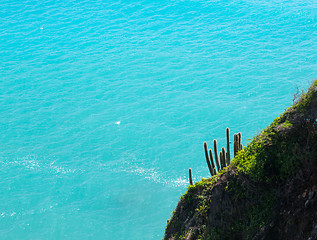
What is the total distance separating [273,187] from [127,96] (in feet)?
53.4

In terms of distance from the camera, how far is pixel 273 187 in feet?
23.6

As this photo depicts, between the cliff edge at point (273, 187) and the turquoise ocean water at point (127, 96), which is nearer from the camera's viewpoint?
the cliff edge at point (273, 187)

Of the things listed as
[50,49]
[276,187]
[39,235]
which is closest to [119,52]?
[50,49]

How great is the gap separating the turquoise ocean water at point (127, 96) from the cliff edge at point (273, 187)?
274 inches

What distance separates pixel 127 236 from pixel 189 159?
488cm

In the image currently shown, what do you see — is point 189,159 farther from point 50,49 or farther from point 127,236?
point 50,49

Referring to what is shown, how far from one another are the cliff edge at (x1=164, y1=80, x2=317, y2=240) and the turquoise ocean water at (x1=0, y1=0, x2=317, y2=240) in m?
6.95

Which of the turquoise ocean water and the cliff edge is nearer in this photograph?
the cliff edge

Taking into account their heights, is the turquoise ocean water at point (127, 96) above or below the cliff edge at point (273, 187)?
above

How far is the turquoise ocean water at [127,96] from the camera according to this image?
1569 centimetres

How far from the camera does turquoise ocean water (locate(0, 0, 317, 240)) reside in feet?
51.5

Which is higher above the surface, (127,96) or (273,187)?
(127,96)

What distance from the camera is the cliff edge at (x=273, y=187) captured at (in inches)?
263

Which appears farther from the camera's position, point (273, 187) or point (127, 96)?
point (127, 96)
